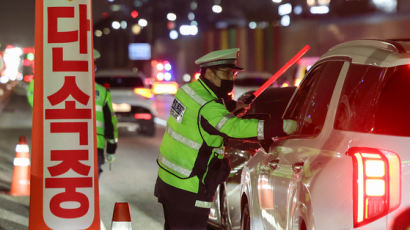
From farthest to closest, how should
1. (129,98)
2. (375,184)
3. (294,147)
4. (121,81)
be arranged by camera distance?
(121,81) < (129,98) < (294,147) < (375,184)

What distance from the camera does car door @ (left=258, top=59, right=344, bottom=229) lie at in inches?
202

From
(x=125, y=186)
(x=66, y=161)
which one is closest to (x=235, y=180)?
(x=66, y=161)

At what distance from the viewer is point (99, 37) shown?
170 metres

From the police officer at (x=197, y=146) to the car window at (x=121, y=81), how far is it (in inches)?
704

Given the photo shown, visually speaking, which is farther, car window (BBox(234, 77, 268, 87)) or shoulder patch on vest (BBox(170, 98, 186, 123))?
car window (BBox(234, 77, 268, 87))

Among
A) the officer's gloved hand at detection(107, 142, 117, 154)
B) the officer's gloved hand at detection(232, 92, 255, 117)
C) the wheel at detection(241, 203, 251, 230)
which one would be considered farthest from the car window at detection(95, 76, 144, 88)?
the officer's gloved hand at detection(232, 92, 255, 117)

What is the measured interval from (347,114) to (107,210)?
23.0ft

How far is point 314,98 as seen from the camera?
5504 millimetres

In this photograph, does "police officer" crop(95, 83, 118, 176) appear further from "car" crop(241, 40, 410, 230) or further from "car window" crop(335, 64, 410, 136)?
"car window" crop(335, 64, 410, 136)

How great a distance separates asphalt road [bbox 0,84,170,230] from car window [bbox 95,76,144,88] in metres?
1.41

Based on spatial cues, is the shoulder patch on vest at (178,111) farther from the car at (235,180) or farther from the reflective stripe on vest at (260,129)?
the car at (235,180)

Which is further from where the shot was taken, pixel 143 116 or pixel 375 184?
pixel 143 116

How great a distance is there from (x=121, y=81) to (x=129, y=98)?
Answer: 528mm

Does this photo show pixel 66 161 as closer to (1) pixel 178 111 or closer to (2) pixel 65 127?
(2) pixel 65 127
